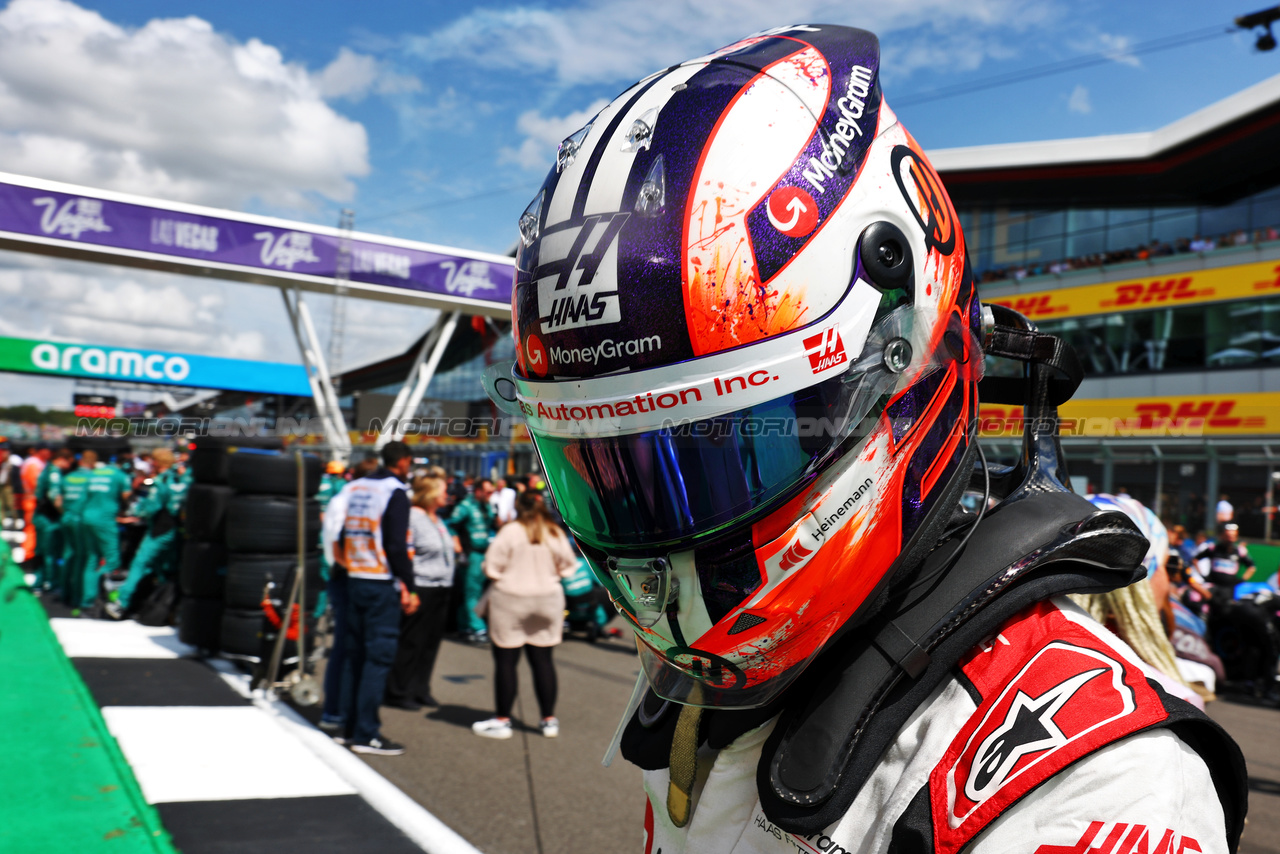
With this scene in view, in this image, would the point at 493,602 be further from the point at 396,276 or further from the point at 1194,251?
the point at 1194,251

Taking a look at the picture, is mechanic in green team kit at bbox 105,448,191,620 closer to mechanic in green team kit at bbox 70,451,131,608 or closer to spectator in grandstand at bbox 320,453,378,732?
mechanic in green team kit at bbox 70,451,131,608

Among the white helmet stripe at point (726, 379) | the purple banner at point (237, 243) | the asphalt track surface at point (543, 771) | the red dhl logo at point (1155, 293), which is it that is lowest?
the asphalt track surface at point (543, 771)

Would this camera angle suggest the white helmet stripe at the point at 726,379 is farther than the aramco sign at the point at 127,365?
No

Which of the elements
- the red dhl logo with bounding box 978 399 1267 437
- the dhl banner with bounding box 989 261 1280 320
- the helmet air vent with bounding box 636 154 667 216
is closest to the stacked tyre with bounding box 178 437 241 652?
the helmet air vent with bounding box 636 154 667 216

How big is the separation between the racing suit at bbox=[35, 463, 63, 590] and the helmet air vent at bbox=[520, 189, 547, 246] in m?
12.0

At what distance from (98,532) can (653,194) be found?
10.7 m

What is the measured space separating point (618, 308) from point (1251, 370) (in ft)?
76.8

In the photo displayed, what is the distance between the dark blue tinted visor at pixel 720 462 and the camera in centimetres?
99

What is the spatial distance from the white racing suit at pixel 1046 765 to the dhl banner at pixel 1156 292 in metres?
19.7

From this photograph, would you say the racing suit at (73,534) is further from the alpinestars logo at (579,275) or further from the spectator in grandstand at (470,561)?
the alpinestars logo at (579,275)

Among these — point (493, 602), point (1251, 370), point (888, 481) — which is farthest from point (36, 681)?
point (1251, 370)

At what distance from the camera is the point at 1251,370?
771 inches

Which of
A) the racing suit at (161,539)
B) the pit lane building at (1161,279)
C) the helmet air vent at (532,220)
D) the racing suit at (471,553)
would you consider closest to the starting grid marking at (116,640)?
the racing suit at (161,539)
